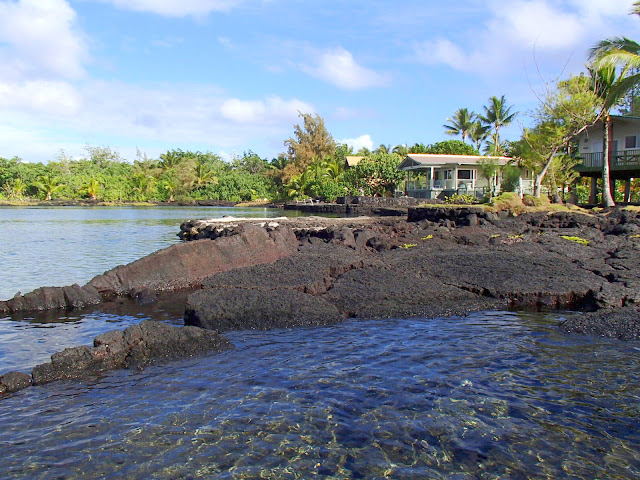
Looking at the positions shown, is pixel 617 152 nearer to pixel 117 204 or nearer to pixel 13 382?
pixel 13 382

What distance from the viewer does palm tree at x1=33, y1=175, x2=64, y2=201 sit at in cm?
7600

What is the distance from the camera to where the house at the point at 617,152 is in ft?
108

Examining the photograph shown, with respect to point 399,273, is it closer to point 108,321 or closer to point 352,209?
point 108,321

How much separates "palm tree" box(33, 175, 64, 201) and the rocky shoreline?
7138cm

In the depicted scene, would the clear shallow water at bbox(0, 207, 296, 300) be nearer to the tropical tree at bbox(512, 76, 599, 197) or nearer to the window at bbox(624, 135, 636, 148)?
the tropical tree at bbox(512, 76, 599, 197)

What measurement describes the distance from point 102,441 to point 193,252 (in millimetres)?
7907

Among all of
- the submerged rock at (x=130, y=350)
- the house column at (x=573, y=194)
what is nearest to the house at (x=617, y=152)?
the house column at (x=573, y=194)

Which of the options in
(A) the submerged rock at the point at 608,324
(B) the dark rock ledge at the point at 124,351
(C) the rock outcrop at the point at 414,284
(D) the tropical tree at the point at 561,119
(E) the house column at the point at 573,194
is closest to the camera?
(B) the dark rock ledge at the point at 124,351

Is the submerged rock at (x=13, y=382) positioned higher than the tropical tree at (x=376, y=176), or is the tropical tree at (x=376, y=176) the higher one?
the tropical tree at (x=376, y=176)

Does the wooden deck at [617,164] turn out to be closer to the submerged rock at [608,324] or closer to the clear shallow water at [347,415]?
the submerged rock at [608,324]

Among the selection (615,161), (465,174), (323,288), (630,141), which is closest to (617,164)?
(615,161)

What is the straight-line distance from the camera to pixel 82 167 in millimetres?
89938

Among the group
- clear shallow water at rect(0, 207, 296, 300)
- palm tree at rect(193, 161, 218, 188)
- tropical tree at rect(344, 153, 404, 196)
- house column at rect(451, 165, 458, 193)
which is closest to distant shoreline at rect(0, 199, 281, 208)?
palm tree at rect(193, 161, 218, 188)

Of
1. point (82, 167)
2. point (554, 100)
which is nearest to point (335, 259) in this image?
point (554, 100)
